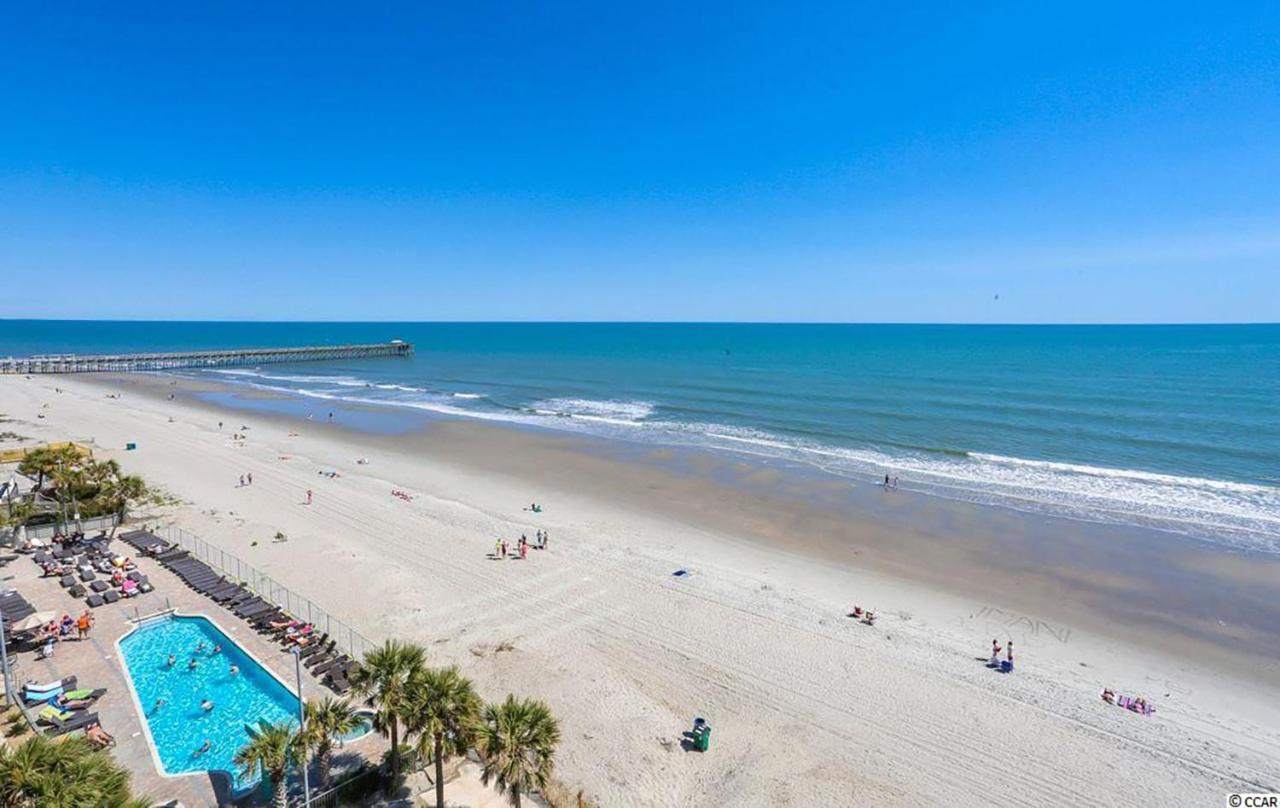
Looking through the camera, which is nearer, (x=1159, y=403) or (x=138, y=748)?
(x=138, y=748)

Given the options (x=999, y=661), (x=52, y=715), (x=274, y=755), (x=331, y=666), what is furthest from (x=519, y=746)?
(x=999, y=661)

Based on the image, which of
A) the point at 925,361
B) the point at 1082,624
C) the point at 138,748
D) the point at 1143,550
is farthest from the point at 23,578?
the point at 925,361

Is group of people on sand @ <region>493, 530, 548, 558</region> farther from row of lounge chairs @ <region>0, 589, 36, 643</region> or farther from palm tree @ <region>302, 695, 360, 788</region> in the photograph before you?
row of lounge chairs @ <region>0, 589, 36, 643</region>

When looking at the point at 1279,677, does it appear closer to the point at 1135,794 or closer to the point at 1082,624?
the point at 1082,624

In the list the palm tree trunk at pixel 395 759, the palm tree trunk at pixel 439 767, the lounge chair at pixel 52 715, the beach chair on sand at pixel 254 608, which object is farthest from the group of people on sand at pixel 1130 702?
the lounge chair at pixel 52 715

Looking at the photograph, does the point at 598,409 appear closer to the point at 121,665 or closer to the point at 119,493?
the point at 119,493
